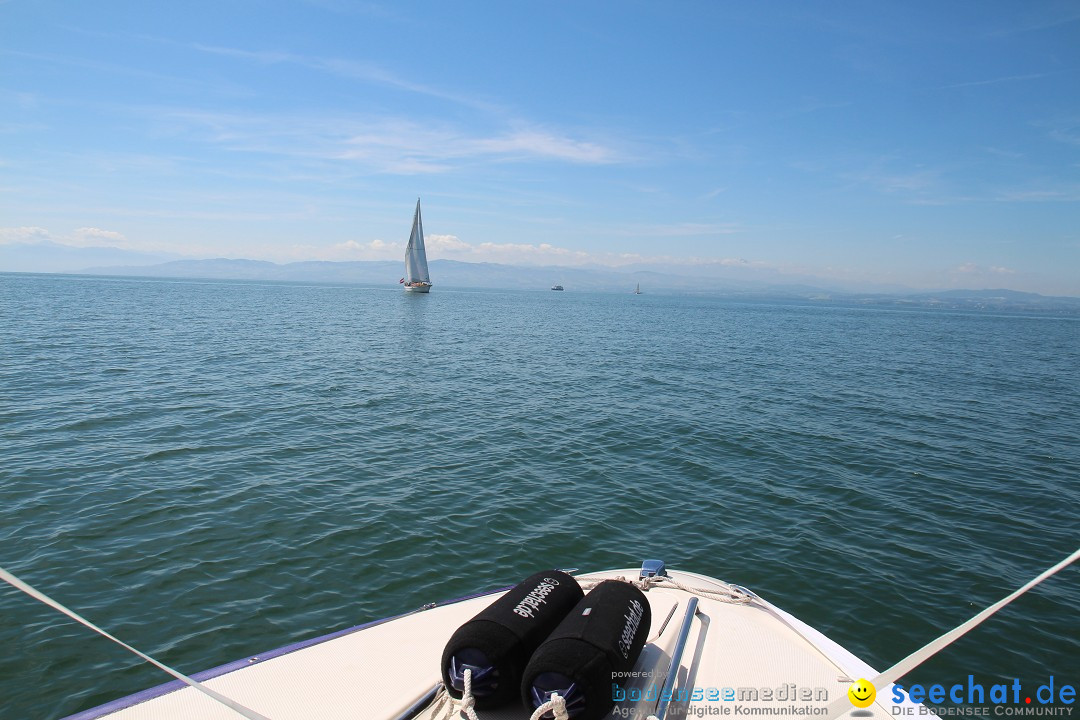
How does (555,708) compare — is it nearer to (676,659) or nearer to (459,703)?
(459,703)

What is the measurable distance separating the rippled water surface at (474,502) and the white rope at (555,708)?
6356 mm

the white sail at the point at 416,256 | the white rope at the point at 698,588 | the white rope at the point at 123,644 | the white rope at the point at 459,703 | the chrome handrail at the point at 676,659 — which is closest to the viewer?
the white rope at the point at 123,644

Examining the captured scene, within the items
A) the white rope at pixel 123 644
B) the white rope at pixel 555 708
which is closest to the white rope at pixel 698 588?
the white rope at pixel 555 708

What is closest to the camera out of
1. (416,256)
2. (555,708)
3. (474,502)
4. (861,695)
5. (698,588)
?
(555,708)

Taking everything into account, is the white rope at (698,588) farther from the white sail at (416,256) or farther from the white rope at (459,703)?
the white sail at (416,256)

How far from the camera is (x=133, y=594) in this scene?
10.2 m

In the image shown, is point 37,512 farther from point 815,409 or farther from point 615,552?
point 815,409

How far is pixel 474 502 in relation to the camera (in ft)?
49.6

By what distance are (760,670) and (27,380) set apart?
3266 centimetres

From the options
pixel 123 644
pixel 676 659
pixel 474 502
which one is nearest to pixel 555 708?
pixel 676 659

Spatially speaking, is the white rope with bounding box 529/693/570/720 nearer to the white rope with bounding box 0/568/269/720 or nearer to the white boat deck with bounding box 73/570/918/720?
the white boat deck with bounding box 73/570/918/720

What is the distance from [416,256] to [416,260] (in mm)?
1560

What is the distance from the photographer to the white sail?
416ft

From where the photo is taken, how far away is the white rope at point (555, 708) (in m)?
4.39
